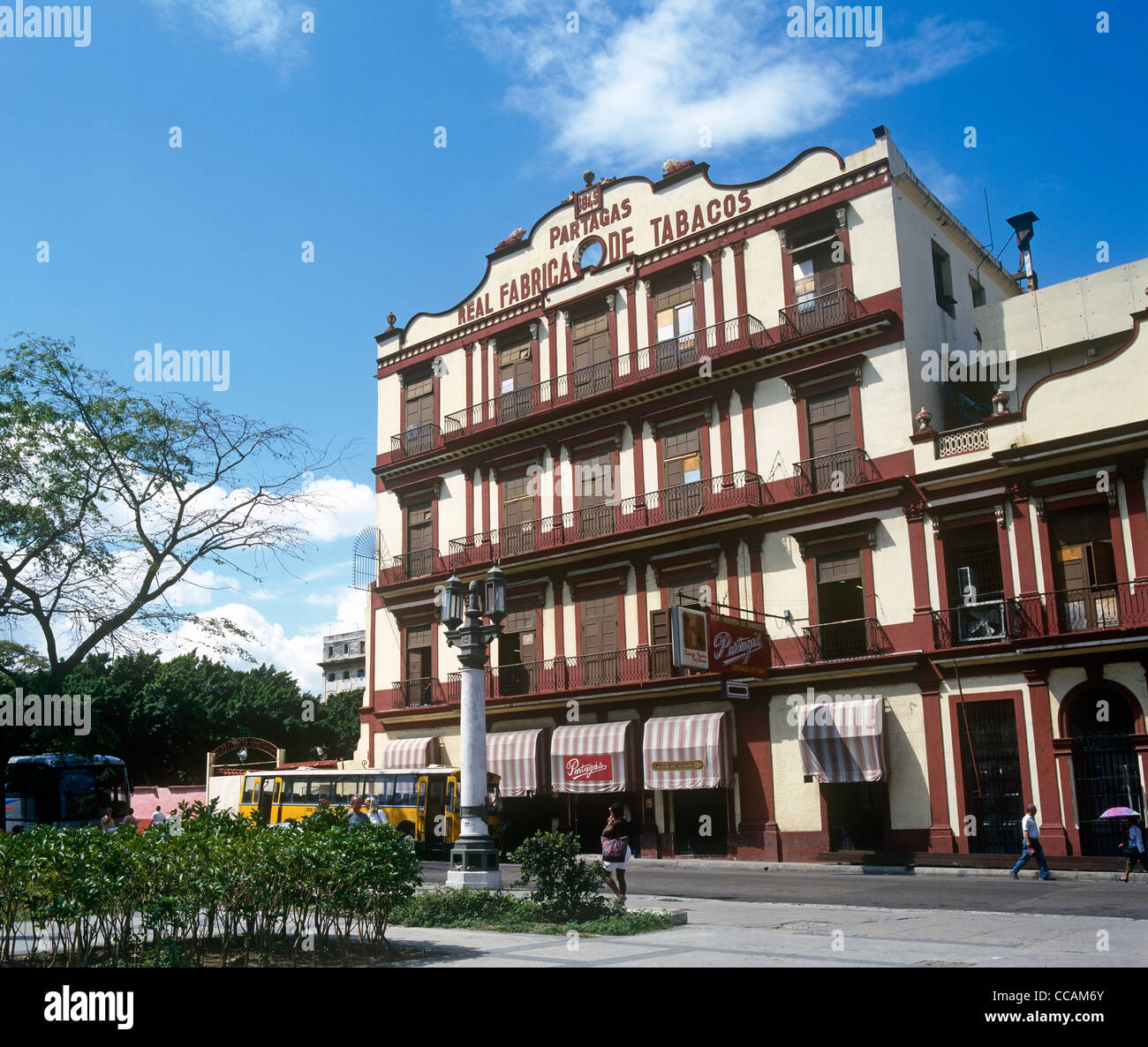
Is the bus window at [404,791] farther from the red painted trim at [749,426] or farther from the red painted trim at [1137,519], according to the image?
the red painted trim at [1137,519]

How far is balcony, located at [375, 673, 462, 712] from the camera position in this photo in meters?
36.5

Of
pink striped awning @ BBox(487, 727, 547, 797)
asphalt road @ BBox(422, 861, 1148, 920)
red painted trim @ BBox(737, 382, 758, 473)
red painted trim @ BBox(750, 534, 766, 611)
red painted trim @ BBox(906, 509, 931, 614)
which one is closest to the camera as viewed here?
asphalt road @ BBox(422, 861, 1148, 920)

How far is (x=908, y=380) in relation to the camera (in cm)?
2777

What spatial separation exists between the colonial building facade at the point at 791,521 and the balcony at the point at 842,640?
13 cm

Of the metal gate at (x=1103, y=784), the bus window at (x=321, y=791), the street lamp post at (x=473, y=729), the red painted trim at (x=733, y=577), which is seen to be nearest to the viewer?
the street lamp post at (x=473, y=729)

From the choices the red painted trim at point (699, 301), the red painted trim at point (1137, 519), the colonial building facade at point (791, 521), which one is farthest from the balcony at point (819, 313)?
the red painted trim at point (1137, 519)

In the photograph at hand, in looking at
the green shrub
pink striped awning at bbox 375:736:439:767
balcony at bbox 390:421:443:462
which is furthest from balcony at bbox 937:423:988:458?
pink striped awning at bbox 375:736:439:767

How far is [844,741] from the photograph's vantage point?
87.9ft

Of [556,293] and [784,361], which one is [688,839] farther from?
[556,293]

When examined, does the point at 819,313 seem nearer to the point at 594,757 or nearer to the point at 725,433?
the point at 725,433

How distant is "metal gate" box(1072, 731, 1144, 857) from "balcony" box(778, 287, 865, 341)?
1217 cm

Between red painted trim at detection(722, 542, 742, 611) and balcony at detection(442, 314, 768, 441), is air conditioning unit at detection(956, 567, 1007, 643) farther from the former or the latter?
balcony at detection(442, 314, 768, 441)

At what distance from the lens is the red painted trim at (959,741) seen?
2461cm

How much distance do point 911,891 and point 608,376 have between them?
1908 cm
